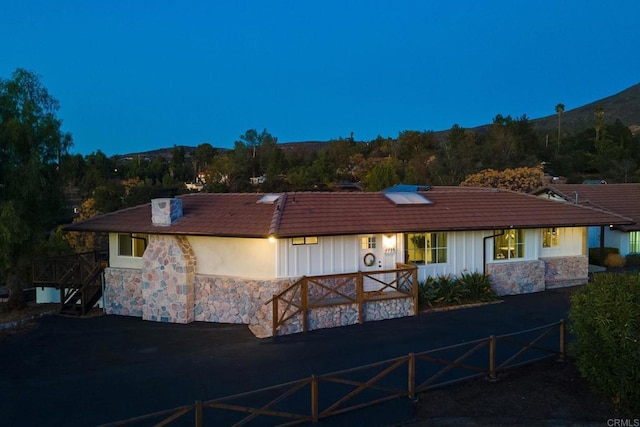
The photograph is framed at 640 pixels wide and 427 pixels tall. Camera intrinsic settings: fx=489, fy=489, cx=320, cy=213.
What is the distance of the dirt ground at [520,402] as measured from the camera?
7465 millimetres

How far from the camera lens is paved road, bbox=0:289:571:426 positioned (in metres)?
8.65

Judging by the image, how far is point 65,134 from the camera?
1617cm

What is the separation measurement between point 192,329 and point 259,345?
8.67 ft

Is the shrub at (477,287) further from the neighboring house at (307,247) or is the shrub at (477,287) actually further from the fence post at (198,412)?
the fence post at (198,412)

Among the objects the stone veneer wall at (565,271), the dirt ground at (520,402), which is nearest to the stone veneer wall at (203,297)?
the dirt ground at (520,402)

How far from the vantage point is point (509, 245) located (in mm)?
17031

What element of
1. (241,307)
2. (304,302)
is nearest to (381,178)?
(241,307)

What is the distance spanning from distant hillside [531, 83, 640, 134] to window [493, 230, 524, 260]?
87872 millimetres

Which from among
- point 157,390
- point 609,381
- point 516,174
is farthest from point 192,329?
point 516,174

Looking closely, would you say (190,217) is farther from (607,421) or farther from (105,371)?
(607,421)

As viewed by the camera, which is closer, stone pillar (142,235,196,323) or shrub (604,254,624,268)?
stone pillar (142,235,196,323)

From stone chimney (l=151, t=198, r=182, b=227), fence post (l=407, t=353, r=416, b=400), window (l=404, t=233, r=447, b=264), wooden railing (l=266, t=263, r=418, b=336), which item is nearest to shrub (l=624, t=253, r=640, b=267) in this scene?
window (l=404, t=233, r=447, b=264)

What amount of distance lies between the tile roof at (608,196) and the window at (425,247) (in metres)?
11.8

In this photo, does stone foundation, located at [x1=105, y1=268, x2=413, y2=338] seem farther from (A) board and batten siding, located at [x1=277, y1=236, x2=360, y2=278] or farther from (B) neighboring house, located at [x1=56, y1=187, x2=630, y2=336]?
(A) board and batten siding, located at [x1=277, y1=236, x2=360, y2=278]
